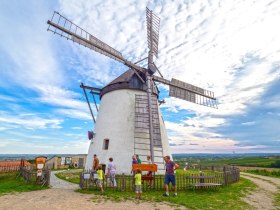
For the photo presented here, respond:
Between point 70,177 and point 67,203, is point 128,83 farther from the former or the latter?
point 67,203

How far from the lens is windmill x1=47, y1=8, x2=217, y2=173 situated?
15711 millimetres

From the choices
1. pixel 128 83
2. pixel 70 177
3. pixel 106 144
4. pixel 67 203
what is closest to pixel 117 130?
pixel 106 144

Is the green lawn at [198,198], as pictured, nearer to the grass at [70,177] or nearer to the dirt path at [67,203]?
the dirt path at [67,203]

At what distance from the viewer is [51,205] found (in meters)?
7.95

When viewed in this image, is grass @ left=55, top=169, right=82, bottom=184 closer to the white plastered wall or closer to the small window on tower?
the white plastered wall

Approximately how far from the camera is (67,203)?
8211mm

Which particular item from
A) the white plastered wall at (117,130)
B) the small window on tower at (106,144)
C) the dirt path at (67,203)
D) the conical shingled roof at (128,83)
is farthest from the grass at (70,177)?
the conical shingled roof at (128,83)

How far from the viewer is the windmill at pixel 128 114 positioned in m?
15.7

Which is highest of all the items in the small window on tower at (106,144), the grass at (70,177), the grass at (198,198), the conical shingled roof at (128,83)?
the conical shingled roof at (128,83)

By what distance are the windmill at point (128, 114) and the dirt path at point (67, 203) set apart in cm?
637

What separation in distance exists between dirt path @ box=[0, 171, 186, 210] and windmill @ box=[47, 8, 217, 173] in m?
6.37

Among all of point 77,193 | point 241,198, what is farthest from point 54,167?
point 241,198

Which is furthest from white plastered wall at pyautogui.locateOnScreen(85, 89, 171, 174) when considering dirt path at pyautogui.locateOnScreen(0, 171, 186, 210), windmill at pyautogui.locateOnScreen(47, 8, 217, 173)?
dirt path at pyautogui.locateOnScreen(0, 171, 186, 210)

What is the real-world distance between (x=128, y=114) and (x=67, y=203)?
30.9 feet
